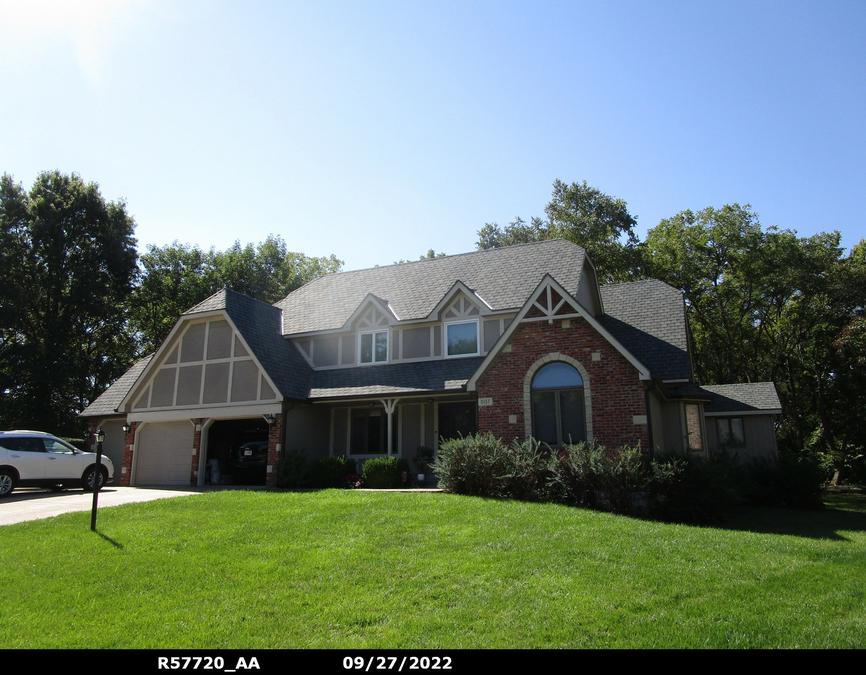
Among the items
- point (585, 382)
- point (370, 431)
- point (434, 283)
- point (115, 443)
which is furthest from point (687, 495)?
point (115, 443)

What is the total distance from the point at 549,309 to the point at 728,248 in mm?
24491

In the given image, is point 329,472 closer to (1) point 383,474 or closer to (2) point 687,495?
(1) point 383,474

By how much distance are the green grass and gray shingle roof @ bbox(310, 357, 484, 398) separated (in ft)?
24.5

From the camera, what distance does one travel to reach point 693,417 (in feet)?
64.9

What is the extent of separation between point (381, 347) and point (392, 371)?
137 cm

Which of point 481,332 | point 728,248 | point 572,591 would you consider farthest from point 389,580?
point 728,248

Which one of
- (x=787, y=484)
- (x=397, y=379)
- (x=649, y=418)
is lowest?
(x=787, y=484)

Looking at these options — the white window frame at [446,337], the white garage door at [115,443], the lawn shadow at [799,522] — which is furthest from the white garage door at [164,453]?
the lawn shadow at [799,522]

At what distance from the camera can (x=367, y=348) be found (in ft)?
73.9

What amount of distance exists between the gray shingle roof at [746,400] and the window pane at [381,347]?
12.4 m

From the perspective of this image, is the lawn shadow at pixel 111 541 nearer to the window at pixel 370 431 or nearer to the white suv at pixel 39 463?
the white suv at pixel 39 463

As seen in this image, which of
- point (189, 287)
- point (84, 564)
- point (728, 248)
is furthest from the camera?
point (189, 287)

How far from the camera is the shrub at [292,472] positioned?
18.7 meters
